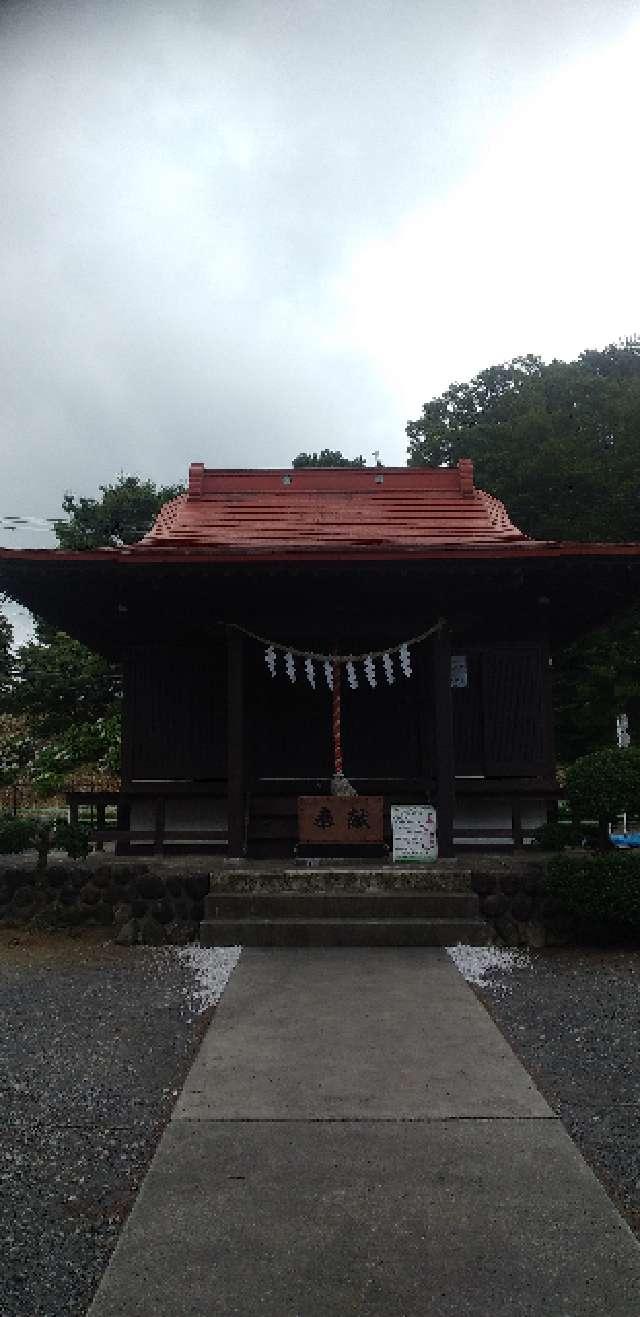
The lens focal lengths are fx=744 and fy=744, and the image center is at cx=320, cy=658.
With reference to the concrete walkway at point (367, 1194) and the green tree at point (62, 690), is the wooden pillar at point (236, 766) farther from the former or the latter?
the green tree at point (62, 690)

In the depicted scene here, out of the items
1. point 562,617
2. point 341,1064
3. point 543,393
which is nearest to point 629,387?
point 543,393

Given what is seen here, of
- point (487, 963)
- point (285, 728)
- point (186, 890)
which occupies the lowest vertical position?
point (487, 963)

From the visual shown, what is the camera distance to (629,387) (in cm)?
2617

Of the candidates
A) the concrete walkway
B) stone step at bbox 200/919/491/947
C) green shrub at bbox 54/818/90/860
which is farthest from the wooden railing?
the concrete walkway

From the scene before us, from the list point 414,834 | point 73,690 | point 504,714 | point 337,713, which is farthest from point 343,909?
point 73,690

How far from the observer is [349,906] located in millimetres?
7004

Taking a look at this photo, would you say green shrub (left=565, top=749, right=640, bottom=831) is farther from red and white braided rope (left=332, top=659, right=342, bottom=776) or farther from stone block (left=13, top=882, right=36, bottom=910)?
stone block (left=13, top=882, right=36, bottom=910)

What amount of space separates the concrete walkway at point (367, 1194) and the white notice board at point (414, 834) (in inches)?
118

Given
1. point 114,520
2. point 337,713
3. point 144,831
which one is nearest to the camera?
point 337,713

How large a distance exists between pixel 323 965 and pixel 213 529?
6263 mm

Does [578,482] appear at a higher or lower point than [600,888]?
higher

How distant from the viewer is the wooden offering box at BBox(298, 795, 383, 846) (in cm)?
788

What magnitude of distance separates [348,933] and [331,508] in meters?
6.64

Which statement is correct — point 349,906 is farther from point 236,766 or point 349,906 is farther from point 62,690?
point 62,690
